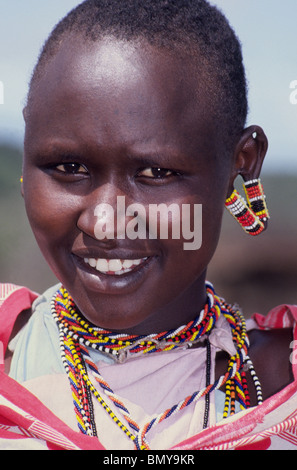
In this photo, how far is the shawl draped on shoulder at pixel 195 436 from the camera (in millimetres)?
1374

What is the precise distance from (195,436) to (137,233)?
492 mm

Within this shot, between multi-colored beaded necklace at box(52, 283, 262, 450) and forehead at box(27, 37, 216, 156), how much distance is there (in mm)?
547

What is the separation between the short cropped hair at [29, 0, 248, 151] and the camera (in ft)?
4.58

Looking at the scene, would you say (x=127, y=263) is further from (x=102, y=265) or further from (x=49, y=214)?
(x=49, y=214)

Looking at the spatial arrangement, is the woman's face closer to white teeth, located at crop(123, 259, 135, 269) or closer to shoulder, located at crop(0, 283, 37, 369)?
white teeth, located at crop(123, 259, 135, 269)

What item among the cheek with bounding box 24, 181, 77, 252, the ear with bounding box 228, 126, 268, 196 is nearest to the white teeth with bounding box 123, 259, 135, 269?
the cheek with bounding box 24, 181, 77, 252

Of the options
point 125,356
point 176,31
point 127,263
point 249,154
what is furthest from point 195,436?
point 176,31

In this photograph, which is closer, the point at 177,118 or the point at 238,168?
the point at 177,118

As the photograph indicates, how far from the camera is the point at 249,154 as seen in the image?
5.45ft

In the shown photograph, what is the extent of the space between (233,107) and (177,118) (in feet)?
0.80

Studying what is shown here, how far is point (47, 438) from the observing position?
1387 millimetres

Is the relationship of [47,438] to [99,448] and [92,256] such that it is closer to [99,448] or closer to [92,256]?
[99,448]
